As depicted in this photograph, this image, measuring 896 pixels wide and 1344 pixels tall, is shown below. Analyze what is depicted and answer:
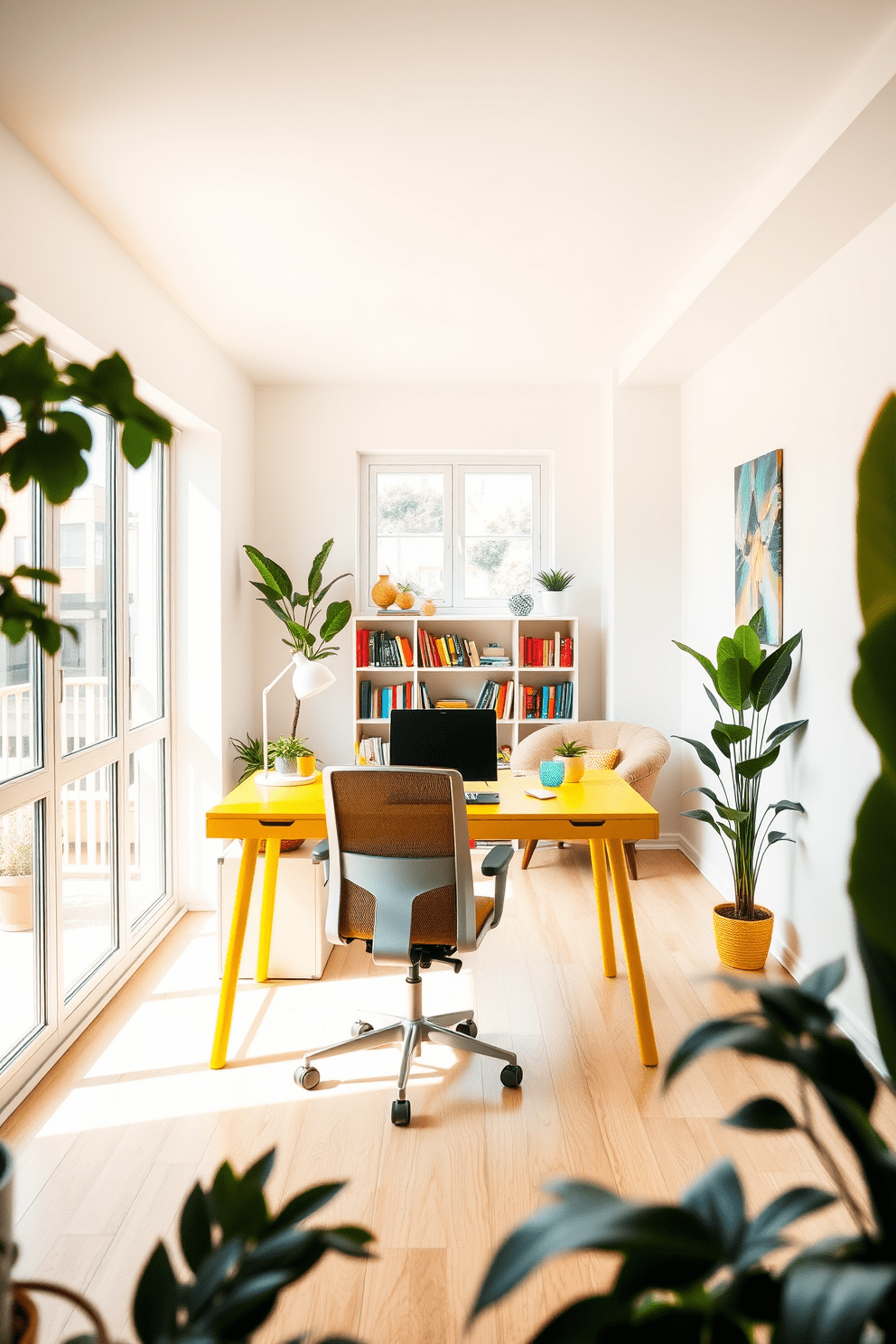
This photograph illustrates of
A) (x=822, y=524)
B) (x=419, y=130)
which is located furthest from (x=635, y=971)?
(x=419, y=130)

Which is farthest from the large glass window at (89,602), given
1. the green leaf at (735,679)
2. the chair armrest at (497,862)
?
the green leaf at (735,679)

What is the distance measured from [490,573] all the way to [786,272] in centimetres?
281

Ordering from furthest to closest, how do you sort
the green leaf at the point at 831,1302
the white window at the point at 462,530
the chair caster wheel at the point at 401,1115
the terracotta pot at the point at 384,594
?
the white window at the point at 462,530 < the terracotta pot at the point at 384,594 < the chair caster wheel at the point at 401,1115 < the green leaf at the point at 831,1302

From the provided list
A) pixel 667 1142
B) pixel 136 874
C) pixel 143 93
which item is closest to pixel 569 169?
pixel 143 93

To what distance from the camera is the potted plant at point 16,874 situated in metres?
2.75

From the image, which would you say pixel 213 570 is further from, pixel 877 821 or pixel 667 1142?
pixel 877 821

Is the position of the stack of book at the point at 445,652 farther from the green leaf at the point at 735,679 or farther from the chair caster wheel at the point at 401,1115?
the chair caster wheel at the point at 401,1115

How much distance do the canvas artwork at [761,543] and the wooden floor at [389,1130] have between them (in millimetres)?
1550

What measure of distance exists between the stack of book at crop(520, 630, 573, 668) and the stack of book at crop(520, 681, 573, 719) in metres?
0.15

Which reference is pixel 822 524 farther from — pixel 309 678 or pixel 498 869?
pixel 309 678

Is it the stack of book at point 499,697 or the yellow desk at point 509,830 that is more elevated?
the stack of book at point 499,697

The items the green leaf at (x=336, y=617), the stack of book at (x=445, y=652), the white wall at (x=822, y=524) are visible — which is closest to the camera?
the white wall at (x=822, y=524)

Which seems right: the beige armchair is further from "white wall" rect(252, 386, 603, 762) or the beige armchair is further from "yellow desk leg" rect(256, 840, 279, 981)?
"yellow desk leg" rect(256, 840, 279, 981)

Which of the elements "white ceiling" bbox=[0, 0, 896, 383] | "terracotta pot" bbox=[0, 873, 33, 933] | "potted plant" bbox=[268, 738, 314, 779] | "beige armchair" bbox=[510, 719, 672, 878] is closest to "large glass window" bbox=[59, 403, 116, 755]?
"terracotta pot" bbox=[0, 873, 33, 933]
